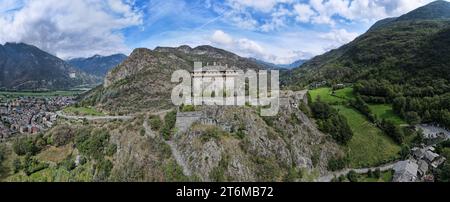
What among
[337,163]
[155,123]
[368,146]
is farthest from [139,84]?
[337,163]

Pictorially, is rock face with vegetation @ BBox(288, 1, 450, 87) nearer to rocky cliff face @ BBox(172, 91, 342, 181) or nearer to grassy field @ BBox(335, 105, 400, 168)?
grassy field @ BBox(335, 105, 400, 168)

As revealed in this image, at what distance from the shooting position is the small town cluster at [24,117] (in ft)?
127

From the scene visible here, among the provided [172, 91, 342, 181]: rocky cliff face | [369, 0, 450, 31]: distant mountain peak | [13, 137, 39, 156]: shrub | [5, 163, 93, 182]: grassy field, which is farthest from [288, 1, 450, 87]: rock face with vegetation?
[13, 137, 39, 156]: shrub

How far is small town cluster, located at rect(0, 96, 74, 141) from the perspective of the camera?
127 ft

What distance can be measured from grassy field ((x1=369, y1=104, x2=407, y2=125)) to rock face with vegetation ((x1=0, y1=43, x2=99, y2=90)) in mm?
94225

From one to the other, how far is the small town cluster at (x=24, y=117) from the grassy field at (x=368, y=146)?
31.8 meters

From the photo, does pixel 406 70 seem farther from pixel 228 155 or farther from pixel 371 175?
pixel 228 155

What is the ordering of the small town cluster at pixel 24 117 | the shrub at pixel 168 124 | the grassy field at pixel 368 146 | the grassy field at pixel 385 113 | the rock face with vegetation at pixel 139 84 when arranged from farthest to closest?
the rock face with vegetation at pixel 139 84
the small town cluster at pixel 24 117
the grassy field at pixel 385 113
the grassy field at pixel 368 146
the shrub at pixel 168 124

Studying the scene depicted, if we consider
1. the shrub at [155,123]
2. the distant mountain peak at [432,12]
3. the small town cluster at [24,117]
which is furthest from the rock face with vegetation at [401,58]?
the small town cluster at [24,117]

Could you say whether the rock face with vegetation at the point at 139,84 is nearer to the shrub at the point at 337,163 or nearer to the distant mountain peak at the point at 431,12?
the shrub at the point at 337,163

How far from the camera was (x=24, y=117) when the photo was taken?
160 ft

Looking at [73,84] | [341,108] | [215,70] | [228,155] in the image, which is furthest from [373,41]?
[73,84]

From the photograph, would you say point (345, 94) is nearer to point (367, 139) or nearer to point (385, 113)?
point (385, 113)
